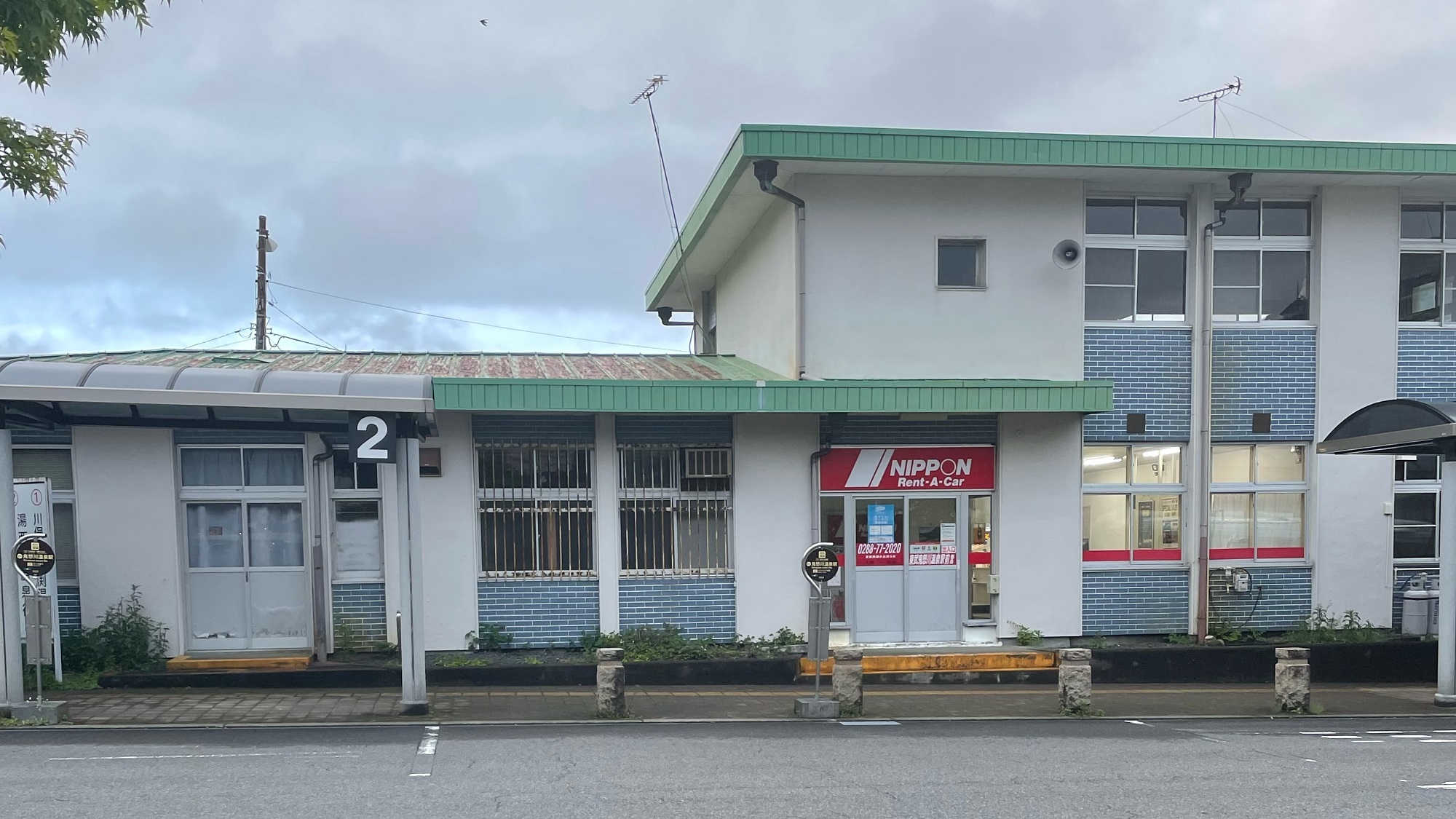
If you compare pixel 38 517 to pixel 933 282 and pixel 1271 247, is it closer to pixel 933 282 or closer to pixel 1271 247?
pixel 933 282

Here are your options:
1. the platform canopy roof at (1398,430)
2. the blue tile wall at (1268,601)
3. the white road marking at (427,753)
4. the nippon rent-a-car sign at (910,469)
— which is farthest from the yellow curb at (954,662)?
the white road marking at (427,753)

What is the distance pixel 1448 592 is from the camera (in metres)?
11.9

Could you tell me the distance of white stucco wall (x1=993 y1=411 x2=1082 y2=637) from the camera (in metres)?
13.8

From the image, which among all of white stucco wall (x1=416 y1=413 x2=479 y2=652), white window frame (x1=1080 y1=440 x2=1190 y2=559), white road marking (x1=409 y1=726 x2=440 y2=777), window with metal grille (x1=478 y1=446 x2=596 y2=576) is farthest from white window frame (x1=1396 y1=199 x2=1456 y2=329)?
white road marking (x1=409 y1=726 x2=440 y2=777)

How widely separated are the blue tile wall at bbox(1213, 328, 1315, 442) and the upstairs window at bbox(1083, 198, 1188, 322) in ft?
2.97

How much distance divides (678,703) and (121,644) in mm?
6804

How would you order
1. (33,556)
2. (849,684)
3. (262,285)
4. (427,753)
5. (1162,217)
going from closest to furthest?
1. (427,753)
2. (33,556)
3. (849,684)
4. (1162,217)
5. (262,285)

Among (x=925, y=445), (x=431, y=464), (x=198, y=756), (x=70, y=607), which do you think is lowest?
(x=198, y=756)

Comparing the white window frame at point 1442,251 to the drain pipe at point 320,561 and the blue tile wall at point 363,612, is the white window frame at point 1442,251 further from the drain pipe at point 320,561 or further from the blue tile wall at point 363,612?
the drain pipe at point 320,561

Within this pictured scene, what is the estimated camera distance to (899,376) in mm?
13602

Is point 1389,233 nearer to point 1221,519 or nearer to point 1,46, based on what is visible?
point 1221,519

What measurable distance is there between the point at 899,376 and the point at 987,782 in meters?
6.49

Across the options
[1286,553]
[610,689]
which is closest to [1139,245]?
[1286,553]

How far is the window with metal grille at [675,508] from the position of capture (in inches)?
533
